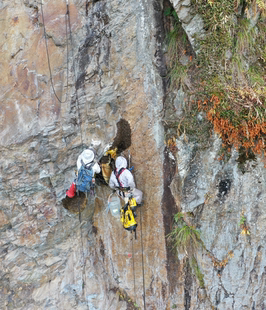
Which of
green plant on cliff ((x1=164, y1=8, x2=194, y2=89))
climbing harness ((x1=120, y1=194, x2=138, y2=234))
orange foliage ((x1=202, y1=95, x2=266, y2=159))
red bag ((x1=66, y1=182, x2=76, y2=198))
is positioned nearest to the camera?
orange foliage ((x1=202, y1=95, x2=266, y2=159))

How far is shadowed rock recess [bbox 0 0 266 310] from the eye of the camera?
16.9 feet

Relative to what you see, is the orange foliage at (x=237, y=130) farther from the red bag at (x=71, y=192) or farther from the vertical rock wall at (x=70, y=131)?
the red bag at (x=71, y=192)

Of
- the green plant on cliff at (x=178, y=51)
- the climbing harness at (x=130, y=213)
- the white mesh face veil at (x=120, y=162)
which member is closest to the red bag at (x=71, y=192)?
the white mesh face veil at (x=120, y=162)

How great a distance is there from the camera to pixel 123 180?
17.2ft

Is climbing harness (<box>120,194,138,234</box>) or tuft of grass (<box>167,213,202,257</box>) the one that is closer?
climbing harness (<box>120,194,138,234</box>)

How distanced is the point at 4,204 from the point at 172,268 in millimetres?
3887

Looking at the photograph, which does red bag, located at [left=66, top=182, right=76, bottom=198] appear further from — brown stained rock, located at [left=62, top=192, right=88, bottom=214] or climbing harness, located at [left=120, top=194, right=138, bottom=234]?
climbing harness, located at [left=120, top=194, right=138, bottom=234]

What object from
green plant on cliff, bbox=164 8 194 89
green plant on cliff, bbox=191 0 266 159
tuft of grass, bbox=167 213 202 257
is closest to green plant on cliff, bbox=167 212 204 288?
tuft of grass, bbox=167 213 202 257

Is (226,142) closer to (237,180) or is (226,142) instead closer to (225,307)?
(237,180)

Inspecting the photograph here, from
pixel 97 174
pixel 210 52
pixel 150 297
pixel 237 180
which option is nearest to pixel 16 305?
pixel 150 297

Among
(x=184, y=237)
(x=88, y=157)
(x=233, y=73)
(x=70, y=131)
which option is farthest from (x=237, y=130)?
(x=70, y=131)

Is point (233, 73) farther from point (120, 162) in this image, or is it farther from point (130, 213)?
point (130, 213)

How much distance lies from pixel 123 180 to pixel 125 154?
24.9 inches

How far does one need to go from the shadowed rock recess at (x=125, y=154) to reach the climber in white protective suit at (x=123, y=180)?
0.89ft
